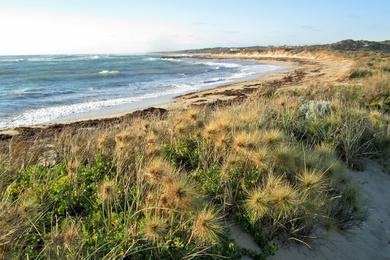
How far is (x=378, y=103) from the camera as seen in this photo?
38.8 feet

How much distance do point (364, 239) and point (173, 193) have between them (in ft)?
9.96

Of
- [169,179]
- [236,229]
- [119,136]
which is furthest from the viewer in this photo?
[119,136]

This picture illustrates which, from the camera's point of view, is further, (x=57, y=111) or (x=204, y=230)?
(x=57, y=111)

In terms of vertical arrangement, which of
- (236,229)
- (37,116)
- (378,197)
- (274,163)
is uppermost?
(274,163)

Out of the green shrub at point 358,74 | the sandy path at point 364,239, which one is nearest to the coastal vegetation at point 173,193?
the sandy path at point 364,239

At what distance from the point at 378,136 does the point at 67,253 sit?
6611 mm

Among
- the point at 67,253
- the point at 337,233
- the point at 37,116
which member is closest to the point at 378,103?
the point at 337,233

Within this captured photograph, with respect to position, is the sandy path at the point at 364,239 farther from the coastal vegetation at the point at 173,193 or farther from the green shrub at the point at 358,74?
the green shrub at the point at 358,74

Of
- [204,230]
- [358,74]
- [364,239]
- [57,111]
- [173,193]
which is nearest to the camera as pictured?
[204,230]

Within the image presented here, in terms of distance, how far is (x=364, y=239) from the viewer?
558 cm

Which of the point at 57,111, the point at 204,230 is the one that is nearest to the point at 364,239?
the point at 204,230

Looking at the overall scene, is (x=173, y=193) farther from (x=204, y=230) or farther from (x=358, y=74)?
(x=358, y=74)

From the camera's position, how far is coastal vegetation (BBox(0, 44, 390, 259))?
3627 millimetres

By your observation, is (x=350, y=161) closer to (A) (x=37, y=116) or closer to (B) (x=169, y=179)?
(B) (x=169, y=179)
